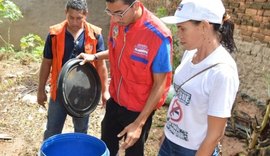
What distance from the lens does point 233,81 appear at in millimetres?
1817

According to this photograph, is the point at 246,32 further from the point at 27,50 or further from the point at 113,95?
the point at 27,50

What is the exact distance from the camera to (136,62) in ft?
8.06

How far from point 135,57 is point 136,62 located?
0.04 metres

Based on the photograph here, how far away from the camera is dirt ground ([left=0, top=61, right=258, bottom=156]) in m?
4.13

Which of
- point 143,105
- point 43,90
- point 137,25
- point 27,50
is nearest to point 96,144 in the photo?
point 143,105

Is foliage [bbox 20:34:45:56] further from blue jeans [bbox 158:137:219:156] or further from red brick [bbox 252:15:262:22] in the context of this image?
blue jeans [bbox 158:137:219:156]

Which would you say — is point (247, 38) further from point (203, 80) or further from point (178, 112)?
point (203, 80)

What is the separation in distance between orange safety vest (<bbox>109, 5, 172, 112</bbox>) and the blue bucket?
444mm

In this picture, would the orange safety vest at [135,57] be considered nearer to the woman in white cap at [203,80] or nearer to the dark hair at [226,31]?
the woman in white cap at [203,80]

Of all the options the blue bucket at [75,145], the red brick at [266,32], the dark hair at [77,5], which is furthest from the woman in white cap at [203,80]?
the red brick at [266,32]

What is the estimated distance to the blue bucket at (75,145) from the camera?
Answer: 2274mm

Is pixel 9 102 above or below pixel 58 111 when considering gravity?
below

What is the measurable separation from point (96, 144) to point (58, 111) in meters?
0.90

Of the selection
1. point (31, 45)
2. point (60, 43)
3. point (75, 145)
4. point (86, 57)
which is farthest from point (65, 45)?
point (31, 45)
